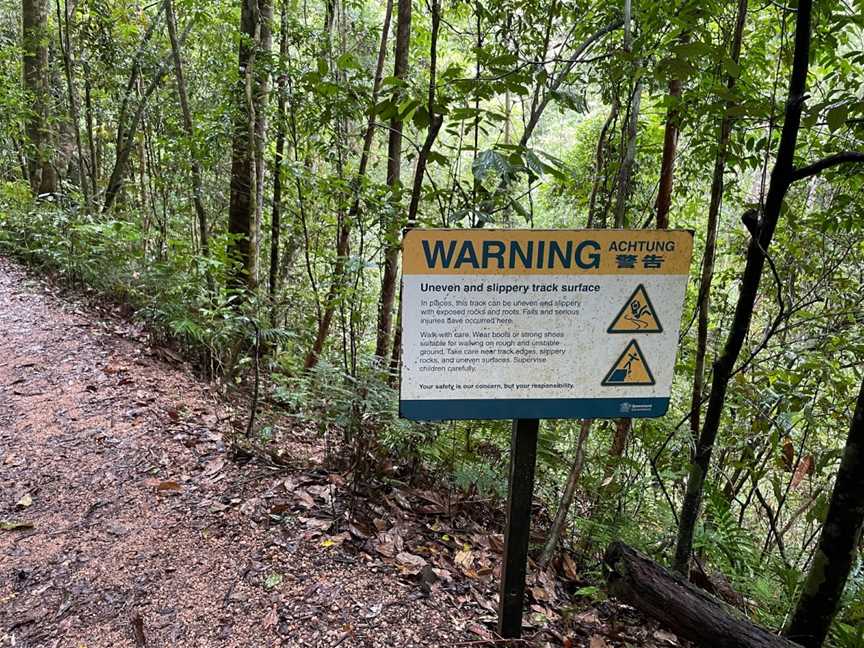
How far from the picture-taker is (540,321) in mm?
1979

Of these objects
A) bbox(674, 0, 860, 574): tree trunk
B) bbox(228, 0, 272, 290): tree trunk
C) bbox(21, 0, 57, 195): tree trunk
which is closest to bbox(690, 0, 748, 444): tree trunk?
bbox(674, 0, 860, 574): tree trunk

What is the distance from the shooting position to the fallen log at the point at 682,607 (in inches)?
90.5

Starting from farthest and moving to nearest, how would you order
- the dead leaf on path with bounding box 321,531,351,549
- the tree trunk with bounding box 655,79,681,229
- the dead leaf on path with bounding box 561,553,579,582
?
the tree trunk with bounding box 655,79,681,229
the dead leaf on path with bounding box 561,553,579,582
the dead leaf on path with bounding box 321,531,351,549

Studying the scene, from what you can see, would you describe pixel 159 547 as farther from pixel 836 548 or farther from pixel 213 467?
pixel 836 548

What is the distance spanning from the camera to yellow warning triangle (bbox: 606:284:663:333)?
2.01 m

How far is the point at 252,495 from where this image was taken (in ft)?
Answer: 11.1

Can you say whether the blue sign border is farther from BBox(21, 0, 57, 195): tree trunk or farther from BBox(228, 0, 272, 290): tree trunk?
BBox(21, 0, 57, 195): tree trunk

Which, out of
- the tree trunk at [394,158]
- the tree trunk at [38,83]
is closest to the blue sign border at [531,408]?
the tree trunk at [394,158]

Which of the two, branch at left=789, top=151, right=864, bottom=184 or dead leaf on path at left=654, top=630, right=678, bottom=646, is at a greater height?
branch at left=789, top=151, right=864, bottom=184

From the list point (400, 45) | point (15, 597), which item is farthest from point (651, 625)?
point (400, 45)

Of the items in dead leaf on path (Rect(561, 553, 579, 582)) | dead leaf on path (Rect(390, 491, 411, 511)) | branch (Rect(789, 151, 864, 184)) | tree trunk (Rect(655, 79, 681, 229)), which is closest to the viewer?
branch (Rect(789, 151, 864, 184))

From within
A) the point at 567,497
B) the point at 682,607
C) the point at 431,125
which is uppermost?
the point at 431,125

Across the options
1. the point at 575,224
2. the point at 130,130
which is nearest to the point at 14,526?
the point at 130,130

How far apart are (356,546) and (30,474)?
236 centimetres
